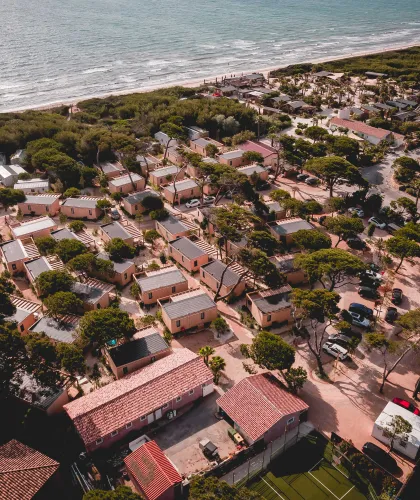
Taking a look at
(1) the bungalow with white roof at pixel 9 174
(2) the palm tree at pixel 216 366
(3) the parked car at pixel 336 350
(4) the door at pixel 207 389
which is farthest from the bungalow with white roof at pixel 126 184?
(3) the parked car at pixel 336 350

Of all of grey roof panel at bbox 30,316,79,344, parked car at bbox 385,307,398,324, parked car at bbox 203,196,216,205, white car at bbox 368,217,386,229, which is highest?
grey roof panel at bbox 30,316,79,344

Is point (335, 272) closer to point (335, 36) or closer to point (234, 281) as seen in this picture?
point (234, 281)

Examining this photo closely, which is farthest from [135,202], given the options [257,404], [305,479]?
[305,479]

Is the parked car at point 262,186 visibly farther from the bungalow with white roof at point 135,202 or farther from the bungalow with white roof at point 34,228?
the bungalow with white roof at point 34,228

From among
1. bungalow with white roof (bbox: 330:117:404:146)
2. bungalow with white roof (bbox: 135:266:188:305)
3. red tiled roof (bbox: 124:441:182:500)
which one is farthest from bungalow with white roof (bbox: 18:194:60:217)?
bungalow with white roof (bbox: 330:117:404:146)

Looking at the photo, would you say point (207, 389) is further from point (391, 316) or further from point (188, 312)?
point (391, 316)

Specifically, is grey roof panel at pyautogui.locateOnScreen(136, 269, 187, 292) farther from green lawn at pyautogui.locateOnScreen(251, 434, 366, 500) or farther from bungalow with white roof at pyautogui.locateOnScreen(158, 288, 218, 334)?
green lawn at pyautogui.locateOnScreen(251, 434, 366, 500)
